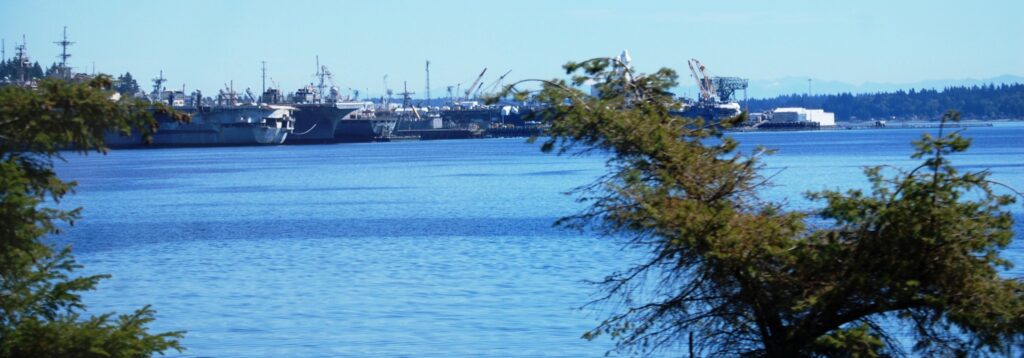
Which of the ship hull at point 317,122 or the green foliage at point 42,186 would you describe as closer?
the green foliage at point 42,186

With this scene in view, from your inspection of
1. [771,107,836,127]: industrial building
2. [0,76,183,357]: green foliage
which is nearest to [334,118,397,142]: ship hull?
[771,107,836,127]: industrial building

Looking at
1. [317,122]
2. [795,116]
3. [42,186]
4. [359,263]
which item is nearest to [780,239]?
[42,186]

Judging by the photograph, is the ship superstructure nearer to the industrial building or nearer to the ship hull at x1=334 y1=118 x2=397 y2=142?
the ship hull at x1=334 y1=118 x2=397 y2=142

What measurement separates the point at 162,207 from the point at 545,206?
45.9ft

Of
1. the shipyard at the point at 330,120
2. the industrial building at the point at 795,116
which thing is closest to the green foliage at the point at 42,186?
the shipyard at the point at 330,120

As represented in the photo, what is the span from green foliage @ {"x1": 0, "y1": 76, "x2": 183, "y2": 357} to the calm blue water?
509 centimetres

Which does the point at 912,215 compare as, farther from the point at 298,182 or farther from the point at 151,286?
the point at 298,182

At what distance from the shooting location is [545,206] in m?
41.1

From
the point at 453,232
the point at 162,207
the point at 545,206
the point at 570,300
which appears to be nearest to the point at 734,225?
the point at 570,300

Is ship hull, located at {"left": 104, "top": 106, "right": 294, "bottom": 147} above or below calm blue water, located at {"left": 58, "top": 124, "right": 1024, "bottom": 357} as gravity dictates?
above

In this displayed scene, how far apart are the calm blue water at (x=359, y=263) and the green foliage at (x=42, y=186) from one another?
5.09 m

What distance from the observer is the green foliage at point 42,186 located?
7.14m

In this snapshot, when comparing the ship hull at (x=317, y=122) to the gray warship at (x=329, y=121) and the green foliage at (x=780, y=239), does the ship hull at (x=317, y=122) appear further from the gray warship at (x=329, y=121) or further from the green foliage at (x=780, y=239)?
the green foliage at (x=780, y=239)

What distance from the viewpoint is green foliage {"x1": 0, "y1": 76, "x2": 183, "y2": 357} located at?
714 cm
